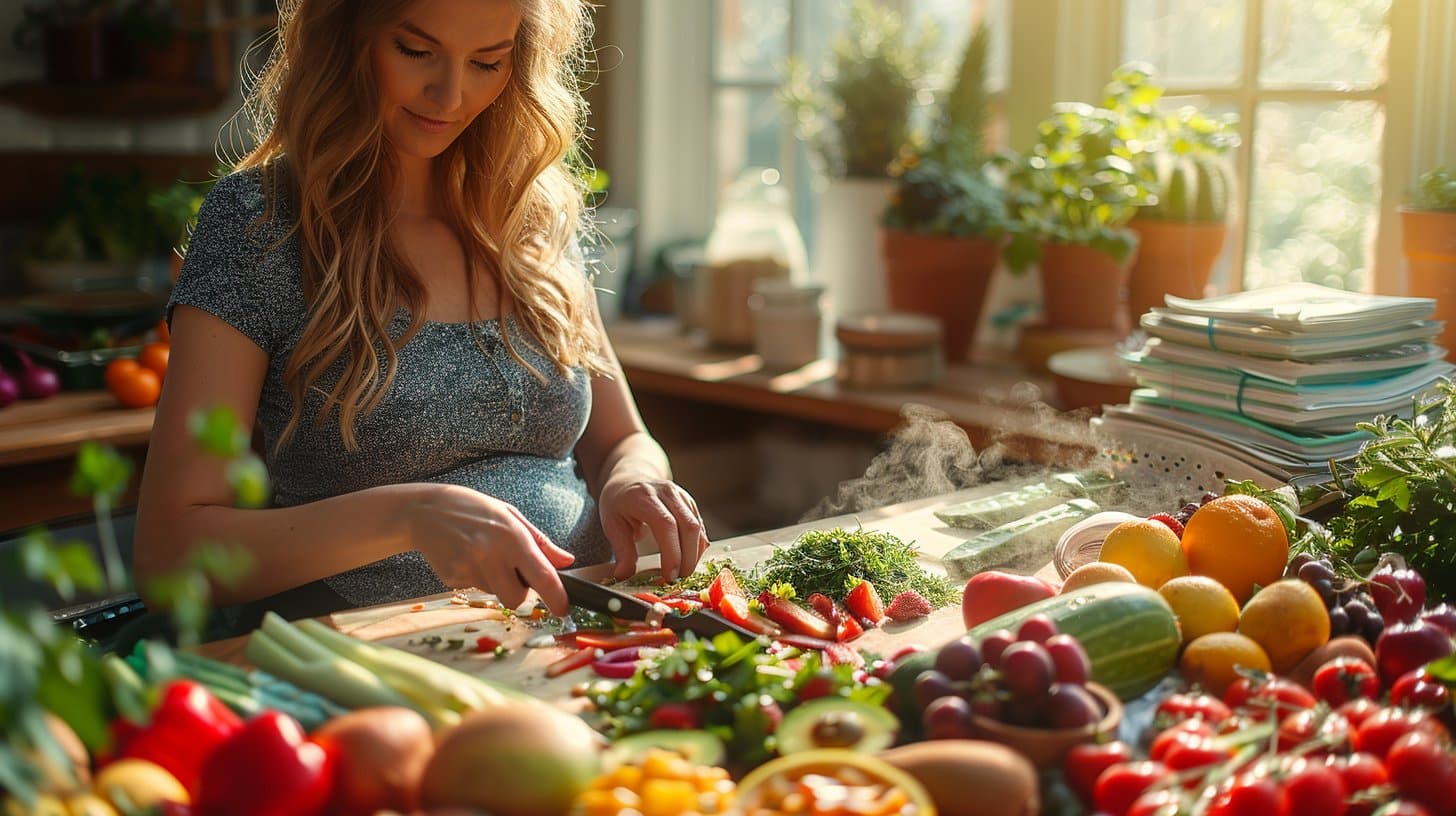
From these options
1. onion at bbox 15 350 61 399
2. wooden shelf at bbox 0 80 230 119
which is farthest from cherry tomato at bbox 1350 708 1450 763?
wooden shelf at bbox 0 80 230 119

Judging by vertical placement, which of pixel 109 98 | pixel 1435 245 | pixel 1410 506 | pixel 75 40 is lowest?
pixel 1410 506

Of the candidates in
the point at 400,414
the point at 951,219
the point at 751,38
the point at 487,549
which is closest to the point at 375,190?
the point at 400,414

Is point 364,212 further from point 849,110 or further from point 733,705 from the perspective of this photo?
point 849,110

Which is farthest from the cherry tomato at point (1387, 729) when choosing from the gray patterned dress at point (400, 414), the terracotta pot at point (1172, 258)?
the terracotta pot at point (1172, 258)

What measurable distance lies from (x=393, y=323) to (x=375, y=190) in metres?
0.18

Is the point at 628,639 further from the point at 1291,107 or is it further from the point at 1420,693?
the point at 1291,107

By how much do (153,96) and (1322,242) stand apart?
3.08 m

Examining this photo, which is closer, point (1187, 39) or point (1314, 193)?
point (1314, 193)

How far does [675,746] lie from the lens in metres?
0.96

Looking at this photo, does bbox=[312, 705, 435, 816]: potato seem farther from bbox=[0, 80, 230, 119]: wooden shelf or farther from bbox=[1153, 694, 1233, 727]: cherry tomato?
bbox=[0, 80, 230, 119]: wooden shelf

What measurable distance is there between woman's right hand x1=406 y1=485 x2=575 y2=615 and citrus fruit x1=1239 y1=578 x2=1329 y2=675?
24.5 inches

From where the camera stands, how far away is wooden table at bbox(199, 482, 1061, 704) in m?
1.22

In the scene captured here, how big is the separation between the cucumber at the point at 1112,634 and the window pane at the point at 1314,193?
1.67 metres

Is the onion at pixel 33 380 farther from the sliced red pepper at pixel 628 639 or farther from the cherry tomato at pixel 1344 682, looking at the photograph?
the cherry tomato at pixel 1344 682
